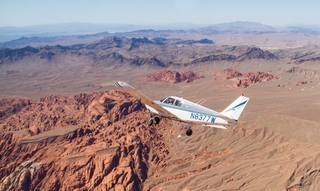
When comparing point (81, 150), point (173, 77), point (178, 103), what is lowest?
point (81, 150)

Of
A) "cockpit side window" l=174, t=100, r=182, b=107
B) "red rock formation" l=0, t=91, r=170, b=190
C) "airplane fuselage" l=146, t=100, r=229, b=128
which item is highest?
"cockpit side window" l=174, t=100, r=182, b=107

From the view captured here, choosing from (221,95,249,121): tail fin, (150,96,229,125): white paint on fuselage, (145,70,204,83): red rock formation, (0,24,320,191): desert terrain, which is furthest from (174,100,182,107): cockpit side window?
(145,70,204,83): red rock formation

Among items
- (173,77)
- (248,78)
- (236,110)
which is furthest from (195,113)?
(248,78)

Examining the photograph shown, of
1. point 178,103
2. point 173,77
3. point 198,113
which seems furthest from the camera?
point 173,77

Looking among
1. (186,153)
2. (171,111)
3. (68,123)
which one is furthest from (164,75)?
(171,111)

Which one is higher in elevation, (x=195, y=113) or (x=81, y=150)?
(x=195, y=113)

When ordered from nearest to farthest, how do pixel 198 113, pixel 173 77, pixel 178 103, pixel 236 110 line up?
pixel 236 110, pixel 198 113, pixel 178 103, pixel 173 77

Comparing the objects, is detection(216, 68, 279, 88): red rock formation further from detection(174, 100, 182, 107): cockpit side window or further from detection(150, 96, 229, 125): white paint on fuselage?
detection(150, 96, 229, 125): white paint on fuselage

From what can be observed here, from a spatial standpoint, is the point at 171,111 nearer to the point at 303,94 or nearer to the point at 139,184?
the point at 139,184

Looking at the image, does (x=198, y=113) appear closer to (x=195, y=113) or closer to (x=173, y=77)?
(x=195, y=113)
